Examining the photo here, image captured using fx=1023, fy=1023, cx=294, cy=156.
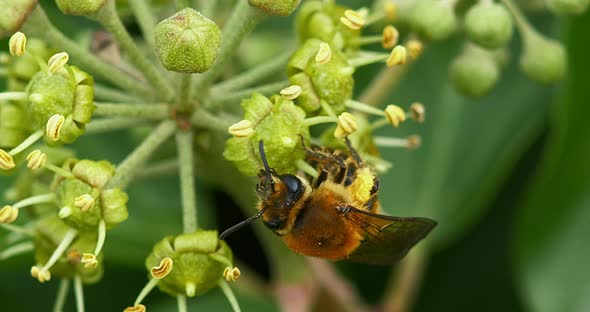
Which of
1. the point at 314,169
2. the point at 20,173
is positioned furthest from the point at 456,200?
the point at 20,173

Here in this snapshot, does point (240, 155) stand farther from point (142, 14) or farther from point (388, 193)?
point (388, 193)

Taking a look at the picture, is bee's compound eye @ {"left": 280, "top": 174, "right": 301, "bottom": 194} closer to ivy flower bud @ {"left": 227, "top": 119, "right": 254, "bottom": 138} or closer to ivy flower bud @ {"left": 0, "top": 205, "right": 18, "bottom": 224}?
ivy flower bud @ {"left": 227, "top": 119, "right": 254, "bottom": 138}

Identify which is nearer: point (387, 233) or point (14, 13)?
point (14, 13)

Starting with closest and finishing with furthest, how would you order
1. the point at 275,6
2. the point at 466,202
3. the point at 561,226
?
the point at 275,6, the point at 561,226, the point at 466,202

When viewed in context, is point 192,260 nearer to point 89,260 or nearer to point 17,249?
point 89,260

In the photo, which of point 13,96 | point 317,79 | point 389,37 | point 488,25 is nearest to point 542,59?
point 488,25

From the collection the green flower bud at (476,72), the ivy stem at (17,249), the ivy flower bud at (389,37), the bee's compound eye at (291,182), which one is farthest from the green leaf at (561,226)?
the ivy stem at (17,249)
